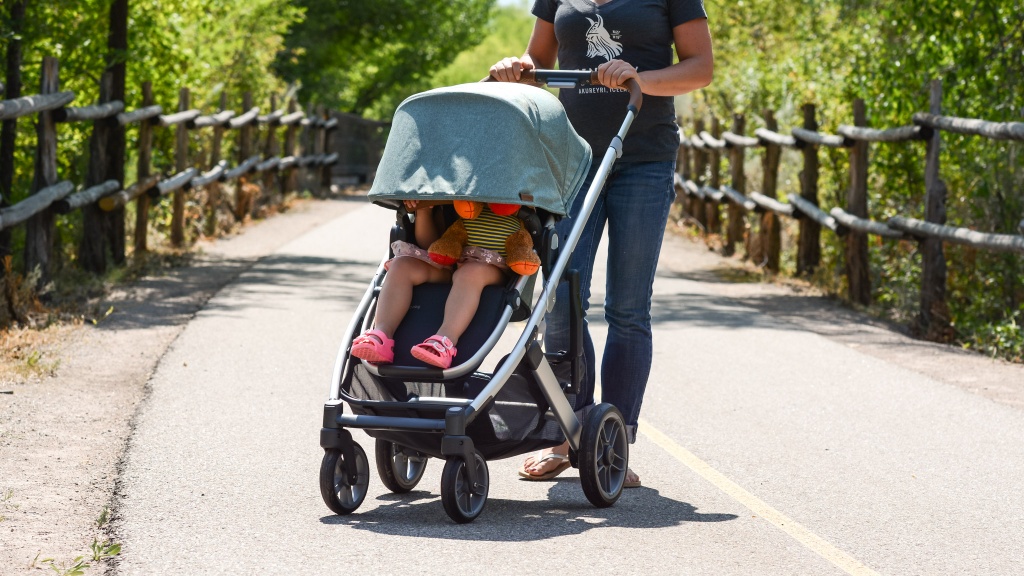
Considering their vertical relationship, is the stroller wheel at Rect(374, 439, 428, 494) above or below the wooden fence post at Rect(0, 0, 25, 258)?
below

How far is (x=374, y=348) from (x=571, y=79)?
1458 millimetres

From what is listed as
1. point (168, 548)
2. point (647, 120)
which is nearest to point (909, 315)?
point (647, 120)

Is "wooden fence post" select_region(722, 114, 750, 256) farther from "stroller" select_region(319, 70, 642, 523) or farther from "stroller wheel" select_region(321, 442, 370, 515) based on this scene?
"stroller wheel" select_region(321, 442, 370, 515)

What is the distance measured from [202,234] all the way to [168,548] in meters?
13.9

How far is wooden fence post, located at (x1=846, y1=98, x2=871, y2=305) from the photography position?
1343 cm

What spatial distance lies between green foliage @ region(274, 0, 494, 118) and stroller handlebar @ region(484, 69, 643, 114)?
30630 millimetres

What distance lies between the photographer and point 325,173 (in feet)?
106

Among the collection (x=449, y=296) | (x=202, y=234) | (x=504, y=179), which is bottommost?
(x=202, y=234)

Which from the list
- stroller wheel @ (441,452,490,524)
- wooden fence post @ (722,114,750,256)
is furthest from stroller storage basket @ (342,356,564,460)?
wooden fence post @ (722,114,750,256)

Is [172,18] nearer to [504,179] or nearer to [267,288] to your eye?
[267,288]

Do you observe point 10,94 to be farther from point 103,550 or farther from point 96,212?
point 103,550

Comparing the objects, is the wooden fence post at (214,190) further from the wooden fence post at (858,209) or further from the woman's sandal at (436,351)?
the woman's sandal at (436,351)

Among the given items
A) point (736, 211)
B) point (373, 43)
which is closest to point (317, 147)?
point (373, 43)

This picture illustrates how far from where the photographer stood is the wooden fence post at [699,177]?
22.1 metres
